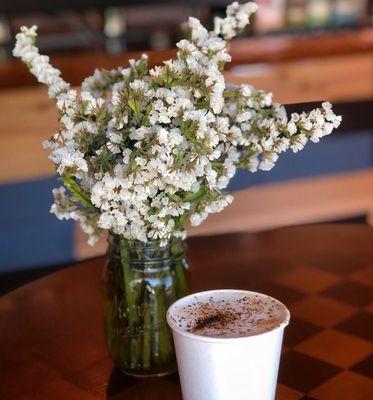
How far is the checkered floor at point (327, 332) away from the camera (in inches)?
37.0

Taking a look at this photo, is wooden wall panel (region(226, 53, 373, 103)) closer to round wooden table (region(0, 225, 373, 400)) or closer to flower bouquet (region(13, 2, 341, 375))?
round wooden table (region(0, 225, 373, 400))

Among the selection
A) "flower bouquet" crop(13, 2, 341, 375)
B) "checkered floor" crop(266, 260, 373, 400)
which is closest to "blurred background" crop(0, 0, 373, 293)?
"checkered floor" crop(266, 260, 373, 400)

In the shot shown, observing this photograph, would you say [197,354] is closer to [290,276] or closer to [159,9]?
[290,276]

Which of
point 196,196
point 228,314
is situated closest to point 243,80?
point 196,196

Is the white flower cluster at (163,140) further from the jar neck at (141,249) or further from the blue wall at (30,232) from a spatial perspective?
the blue wall at (30,232)

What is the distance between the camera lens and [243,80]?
221 centimetres

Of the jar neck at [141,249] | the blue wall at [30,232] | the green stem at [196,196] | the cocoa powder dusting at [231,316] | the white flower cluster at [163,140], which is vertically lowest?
the blue wall at [30,232]

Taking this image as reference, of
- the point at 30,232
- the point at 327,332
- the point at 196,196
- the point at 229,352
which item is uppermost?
the point at 196,196

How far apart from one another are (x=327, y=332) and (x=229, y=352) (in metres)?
0.36

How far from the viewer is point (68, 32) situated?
12.9 feet

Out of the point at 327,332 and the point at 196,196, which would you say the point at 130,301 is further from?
the point at 327,332

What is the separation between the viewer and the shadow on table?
927 mm

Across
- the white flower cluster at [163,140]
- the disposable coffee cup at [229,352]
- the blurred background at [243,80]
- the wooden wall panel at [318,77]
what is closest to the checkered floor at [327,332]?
the disposable coffee cup at [229,352]

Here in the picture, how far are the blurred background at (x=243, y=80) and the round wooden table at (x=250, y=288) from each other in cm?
101
